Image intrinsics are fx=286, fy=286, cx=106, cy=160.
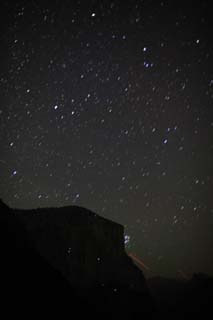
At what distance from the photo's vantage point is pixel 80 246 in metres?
37.3

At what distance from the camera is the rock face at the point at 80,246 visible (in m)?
35.2

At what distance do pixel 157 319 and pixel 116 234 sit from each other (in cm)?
1696

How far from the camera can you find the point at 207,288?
41219 millimetres

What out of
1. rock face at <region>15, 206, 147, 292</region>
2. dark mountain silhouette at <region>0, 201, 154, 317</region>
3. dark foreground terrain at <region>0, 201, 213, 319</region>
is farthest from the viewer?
rock face at <region>15, 206, 147, 292</region>

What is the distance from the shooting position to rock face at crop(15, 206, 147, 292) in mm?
35188

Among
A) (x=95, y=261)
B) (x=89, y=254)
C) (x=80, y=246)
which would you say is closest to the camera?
(x=80, y=246)

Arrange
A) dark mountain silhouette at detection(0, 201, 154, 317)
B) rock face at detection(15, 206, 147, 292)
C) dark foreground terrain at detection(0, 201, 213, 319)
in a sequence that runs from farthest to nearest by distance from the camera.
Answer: rock face at detection(15, 206, 147, 292) < dark mountain silhouette at detection(0, 201, 154, 317) < dark foreground terrain at detection(0, 201, 213, 319)

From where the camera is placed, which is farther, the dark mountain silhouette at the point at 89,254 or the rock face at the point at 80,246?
the rock face at the point at 80,246

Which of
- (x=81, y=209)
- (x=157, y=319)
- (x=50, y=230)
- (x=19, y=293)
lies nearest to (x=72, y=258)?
(x=50, y=230)

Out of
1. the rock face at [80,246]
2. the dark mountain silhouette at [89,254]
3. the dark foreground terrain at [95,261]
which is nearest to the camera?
the dark foreground terrain at [95,261]

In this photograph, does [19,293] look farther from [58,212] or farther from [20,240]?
[58,212]

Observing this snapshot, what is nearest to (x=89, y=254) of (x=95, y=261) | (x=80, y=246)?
(x=95, y=261)

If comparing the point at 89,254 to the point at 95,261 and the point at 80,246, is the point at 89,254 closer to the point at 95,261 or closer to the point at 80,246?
the point at 95,261

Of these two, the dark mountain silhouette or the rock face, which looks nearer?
the dark mountain silhouette
